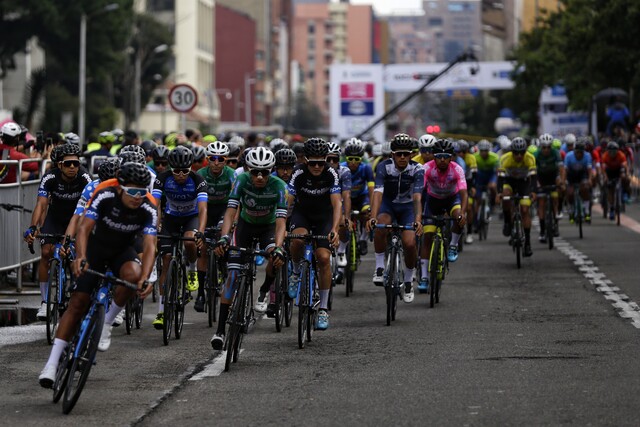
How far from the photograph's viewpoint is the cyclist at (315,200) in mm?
14758

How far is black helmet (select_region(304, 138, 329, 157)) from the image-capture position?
1470cm

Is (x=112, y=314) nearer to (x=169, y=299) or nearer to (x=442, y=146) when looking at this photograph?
(x=169, y=299)

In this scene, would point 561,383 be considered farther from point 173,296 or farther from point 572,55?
point 572,55

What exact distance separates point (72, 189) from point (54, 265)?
860 mm

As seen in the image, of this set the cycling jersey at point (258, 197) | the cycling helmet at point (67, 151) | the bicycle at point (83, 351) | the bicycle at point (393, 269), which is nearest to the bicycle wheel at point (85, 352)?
the bicycle at point (83, 351)

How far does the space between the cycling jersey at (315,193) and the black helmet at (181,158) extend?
3.27 feet

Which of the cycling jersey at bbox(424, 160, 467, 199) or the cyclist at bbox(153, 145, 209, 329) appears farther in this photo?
the cycling jersey at bbox(424, 160, 467, 199)

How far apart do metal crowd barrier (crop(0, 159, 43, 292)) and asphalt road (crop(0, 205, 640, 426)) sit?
206 cm

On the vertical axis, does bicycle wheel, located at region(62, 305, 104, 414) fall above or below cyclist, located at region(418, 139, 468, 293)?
below

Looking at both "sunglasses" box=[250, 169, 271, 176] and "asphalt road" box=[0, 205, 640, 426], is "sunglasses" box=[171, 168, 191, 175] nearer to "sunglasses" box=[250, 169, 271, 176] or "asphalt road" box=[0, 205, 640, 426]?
"asphalt road" box=[0, 205, 640, 426]

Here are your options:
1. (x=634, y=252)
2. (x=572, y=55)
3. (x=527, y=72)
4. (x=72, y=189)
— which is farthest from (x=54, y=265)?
(x=527, y=72)

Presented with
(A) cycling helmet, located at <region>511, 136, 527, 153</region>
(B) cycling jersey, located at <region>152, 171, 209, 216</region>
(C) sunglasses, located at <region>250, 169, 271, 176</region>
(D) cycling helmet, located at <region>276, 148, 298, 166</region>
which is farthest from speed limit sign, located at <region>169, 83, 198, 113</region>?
(C) sunglasses, located at <region>250, 169, 271, 176</region>

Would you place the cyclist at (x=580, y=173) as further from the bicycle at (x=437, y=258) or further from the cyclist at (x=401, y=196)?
the cyclist at (x=401, y=196)

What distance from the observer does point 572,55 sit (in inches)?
2135
